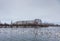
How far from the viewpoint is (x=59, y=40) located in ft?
27.5

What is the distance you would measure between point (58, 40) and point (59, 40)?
7 cm

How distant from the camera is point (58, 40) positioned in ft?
27.7
